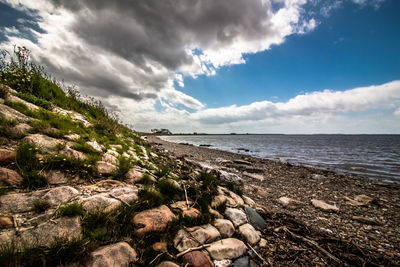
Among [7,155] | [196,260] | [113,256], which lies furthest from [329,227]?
[7,155]

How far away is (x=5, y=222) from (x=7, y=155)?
157cm

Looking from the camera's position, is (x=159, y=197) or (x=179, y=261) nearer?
(x=179, y=261)

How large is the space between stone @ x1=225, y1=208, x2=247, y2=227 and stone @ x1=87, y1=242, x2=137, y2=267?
8.14ft

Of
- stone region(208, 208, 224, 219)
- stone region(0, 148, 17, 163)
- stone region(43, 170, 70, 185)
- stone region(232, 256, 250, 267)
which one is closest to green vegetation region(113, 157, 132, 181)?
stone region(43, 170, 70, 185)

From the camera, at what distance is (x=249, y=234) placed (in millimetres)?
3633

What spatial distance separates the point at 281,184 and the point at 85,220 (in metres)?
10.4

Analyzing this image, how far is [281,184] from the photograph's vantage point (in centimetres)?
984

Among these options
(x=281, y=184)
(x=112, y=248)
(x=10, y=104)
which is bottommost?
(x=281, y=184)

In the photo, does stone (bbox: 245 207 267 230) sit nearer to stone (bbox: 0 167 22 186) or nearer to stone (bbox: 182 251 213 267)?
stone (bbox: 182 251 213 267)

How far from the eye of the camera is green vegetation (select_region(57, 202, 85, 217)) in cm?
239

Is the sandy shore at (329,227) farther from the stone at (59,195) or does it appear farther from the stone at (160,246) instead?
the stone at (59,195)

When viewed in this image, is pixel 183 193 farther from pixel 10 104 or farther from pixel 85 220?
pixel 10 104

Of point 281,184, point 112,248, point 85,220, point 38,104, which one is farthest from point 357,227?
point 38,104

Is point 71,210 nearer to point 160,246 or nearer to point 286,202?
Answer: point 160,246
